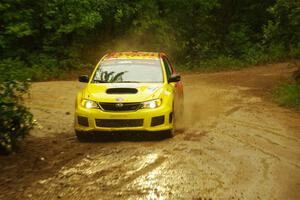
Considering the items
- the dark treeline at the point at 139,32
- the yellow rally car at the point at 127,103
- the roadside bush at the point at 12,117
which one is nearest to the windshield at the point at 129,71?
the yellow rally car at the point at 127,103

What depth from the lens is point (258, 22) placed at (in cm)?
3406

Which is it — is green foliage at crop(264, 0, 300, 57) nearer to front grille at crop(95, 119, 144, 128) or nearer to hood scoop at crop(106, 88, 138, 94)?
hood scoop at crop(106, 88, 138, 94)

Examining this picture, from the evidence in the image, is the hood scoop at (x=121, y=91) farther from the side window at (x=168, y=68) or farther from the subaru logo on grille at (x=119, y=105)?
the side window at (x=168, y=68)

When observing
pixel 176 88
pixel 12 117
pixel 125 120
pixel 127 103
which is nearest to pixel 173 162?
pixel 125 120

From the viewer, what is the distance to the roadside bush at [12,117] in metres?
9.12

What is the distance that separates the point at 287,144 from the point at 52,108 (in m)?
7.53

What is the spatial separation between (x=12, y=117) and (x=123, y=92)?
2228mm

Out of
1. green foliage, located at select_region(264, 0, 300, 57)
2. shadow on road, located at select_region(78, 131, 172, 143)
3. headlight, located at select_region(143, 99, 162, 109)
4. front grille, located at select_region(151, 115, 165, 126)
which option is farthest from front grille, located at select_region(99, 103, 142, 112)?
green foliage, located at select_region(264, 0, 300, 57)

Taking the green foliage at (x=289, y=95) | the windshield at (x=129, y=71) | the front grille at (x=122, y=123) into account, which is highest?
the windshield at (x=129, y=71)

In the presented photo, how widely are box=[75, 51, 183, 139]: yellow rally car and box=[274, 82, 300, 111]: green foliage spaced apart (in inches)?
224

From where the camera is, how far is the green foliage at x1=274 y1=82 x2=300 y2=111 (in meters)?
15.8

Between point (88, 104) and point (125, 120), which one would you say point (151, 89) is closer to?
point (125, 120)

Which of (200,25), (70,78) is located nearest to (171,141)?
(70,78)

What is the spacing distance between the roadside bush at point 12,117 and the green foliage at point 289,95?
8396 mm
